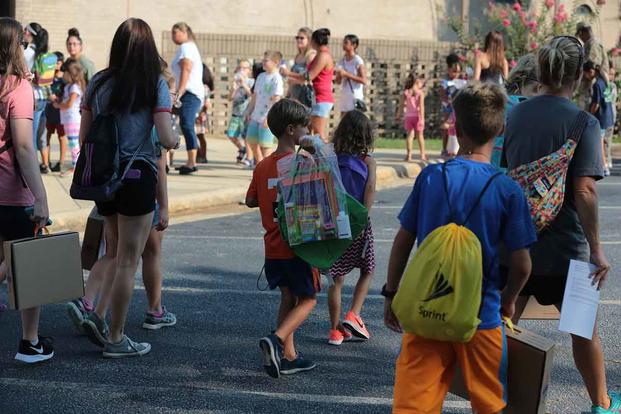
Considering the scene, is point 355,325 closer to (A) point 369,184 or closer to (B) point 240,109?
(A) point 369,184

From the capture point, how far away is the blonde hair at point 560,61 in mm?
4730

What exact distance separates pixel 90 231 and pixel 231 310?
1166 mm

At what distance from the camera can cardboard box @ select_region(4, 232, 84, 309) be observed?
5.48 metres

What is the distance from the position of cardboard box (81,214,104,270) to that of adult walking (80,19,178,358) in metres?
0.78

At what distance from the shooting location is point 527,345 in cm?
398

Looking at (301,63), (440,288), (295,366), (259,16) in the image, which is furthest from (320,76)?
(259,16)

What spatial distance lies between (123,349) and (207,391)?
2.62 feet

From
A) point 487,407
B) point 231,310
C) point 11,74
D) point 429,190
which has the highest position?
point 11,74

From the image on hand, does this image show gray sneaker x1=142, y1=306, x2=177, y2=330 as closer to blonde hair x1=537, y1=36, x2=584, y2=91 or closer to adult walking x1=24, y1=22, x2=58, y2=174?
blonde hair x1=537, y1=36, x2=584, y2=91

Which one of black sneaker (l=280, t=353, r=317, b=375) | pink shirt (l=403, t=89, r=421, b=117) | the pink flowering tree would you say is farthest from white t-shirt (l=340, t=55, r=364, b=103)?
black sneaker (l=280, t=353, r=317, b=375)

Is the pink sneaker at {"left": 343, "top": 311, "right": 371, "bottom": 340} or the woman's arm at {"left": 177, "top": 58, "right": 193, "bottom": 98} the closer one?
the pink sneaker at {"left": 343, "top": 311, "right": 371, "bottom": 340}

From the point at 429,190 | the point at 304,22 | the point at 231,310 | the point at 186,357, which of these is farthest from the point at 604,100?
the point at 304,22

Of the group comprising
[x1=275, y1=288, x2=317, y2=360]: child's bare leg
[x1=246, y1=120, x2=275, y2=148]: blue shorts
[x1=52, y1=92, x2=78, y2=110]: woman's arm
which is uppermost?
[x1=52, y1=92, x2=78, y2=110]: woman's arm

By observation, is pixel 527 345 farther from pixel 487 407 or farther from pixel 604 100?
pixel 604 100
